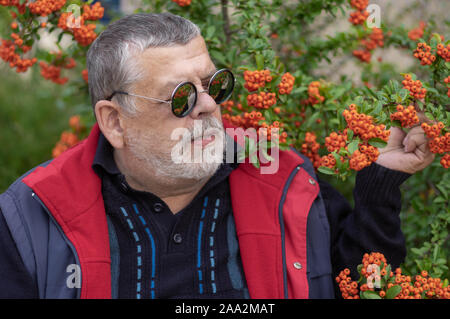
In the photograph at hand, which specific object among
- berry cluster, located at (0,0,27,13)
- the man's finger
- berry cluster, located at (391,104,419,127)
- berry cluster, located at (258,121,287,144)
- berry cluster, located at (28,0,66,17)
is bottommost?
the man's finger

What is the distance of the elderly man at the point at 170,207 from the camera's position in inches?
84.4

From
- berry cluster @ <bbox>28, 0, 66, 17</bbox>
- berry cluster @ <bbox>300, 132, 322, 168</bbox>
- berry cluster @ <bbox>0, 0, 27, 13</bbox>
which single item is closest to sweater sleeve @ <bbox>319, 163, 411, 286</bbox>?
berry cluster @ <bbox>300, 132, 322, 168</bbox>

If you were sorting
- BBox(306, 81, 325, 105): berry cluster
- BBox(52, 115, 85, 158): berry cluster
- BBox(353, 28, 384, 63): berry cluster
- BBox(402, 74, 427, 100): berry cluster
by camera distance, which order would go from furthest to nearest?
BBox(52, 115, 85, 158): berry cluster, BBox(353, 28, 384, 63): berry cluster, BBox(306, 81, 325, 105): berry cluster, BBox(402, 74, 427, 100): berry cluster

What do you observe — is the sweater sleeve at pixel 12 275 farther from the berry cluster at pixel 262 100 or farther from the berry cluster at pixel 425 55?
the berry cluster at pixel 425 55

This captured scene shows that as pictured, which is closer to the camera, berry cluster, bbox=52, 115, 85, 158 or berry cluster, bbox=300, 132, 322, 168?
berry cluster, bbox=300, 132, 322, 168

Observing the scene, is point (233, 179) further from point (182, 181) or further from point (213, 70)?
point (213, 70)

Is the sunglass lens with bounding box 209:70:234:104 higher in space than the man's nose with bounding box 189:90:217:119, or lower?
higher

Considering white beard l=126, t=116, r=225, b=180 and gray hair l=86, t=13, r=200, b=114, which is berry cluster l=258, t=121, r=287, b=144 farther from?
gray hair l=86, t=13, r=200, b=114

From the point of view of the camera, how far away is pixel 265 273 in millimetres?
2258

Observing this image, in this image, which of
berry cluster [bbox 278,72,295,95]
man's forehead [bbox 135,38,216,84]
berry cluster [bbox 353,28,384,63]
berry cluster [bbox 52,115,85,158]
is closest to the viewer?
man's forehead [bbox 135,38,216,84]

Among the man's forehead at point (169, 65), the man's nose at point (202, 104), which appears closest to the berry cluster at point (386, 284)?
the man's nose at point (202, 104)

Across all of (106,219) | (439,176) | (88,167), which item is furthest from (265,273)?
(439,176)

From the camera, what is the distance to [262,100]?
7.41 feet

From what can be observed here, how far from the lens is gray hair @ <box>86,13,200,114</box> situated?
7.30 ft
